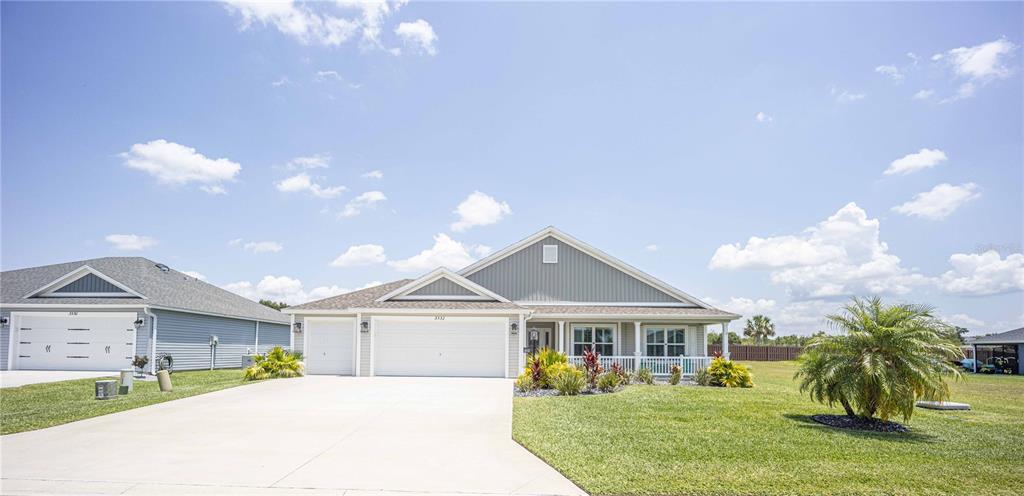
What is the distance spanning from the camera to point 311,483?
6887mm

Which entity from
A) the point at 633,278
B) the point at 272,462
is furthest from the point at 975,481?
the point at 633,278

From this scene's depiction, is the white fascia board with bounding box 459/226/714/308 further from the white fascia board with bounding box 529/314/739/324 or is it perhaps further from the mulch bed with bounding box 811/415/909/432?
the mulch bed with bounding box 811/415/909/432

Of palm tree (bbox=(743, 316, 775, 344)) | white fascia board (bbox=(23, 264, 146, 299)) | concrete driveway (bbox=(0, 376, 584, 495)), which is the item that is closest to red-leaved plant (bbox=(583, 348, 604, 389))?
concrete driveway (bbox=(0, 376, 584, 495))

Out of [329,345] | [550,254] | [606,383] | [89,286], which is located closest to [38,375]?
[89,286]

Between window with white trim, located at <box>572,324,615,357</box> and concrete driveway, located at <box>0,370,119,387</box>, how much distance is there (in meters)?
16.9

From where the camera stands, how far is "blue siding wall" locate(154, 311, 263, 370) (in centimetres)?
2369

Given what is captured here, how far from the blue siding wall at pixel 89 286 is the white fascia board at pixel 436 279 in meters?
11.2

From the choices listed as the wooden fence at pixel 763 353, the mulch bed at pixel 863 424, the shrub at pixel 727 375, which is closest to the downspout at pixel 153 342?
the shrub at pixel 727 375

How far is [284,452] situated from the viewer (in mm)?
8438

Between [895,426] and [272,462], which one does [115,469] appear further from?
[895,426]

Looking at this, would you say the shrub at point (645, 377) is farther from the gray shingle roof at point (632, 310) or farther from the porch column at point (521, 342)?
the porch column at point (521, 342)

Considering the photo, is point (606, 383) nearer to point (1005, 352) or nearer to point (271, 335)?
point (271, 335)

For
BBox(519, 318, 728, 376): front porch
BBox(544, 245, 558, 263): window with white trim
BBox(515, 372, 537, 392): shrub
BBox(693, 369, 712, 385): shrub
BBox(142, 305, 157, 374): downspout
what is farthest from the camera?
BBox(544, 245, 558, 263): window with white trim

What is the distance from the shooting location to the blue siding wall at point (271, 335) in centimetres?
3219
